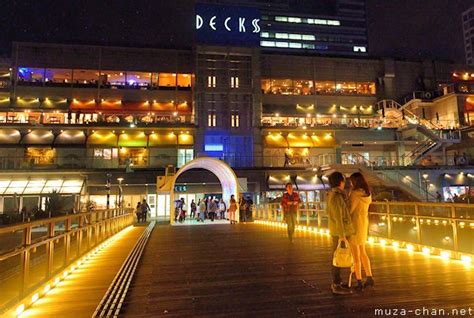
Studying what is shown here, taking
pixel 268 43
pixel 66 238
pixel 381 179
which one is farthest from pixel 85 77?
pixel 268 43

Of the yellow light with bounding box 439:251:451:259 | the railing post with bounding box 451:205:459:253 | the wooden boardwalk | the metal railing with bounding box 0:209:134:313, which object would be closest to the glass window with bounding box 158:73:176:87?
the metal railing with bounding box 0:209:134:313

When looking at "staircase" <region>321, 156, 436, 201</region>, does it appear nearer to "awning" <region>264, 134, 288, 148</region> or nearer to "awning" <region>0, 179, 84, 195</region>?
"awning" <region>264, 134, 288, 148</region>

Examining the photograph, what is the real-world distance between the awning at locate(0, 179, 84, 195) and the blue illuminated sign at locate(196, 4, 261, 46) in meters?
18.8

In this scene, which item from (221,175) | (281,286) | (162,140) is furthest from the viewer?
(162,140)

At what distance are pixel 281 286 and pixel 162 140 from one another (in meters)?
28.6

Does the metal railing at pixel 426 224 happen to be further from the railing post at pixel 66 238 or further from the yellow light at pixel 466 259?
the railing post at pixel 66 238

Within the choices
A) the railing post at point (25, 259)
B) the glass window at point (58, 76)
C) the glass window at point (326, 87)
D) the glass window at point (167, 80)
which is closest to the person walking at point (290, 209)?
the railing post at point (25, 259)

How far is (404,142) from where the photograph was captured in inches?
1372

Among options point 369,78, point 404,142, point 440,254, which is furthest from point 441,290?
point 369,78

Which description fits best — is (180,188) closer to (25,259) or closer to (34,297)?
(34,297)

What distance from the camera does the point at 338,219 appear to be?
4859mm

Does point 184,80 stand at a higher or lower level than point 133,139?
higher

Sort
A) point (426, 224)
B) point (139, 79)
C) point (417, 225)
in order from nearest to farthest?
point (417, 225) → point (426, 224) → point (139, 79)

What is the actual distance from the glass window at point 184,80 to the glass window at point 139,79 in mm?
3244
